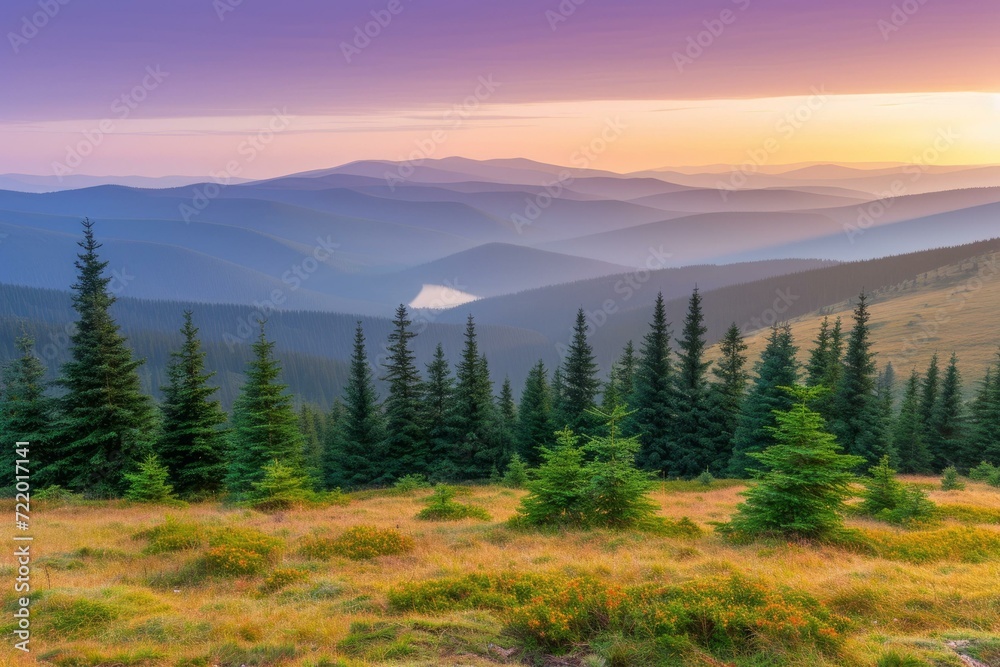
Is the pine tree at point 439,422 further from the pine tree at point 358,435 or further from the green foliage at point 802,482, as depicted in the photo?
the green foliage at point 802,482

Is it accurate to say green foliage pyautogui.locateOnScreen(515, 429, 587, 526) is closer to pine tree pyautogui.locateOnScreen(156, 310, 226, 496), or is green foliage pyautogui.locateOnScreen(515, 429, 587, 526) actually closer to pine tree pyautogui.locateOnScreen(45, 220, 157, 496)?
pine tree pyautogui.locateOnScreen(156, 310, 226, 496)

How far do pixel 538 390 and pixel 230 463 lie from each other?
24969 mm

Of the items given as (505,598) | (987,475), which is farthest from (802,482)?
(987,475)

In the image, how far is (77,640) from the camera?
9.12 m

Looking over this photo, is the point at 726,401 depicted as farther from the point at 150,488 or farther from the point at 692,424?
the point at 150,488

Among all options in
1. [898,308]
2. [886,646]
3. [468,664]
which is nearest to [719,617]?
[886,646]

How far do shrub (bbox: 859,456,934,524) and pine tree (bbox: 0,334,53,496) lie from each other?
3614cm

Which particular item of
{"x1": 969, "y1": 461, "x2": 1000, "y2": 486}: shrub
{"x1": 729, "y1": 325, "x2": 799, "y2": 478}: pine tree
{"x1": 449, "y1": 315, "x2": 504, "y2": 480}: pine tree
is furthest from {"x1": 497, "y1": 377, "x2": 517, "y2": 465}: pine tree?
{"x1": 969, "y1": 461, "x2": 1000, "y2": 486}: shrub

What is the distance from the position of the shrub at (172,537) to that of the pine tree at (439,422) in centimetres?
2706

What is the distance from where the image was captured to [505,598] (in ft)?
35.3

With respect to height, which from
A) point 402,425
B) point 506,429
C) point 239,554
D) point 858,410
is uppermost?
point 239,554

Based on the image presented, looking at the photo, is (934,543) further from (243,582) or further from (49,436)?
(49,436)

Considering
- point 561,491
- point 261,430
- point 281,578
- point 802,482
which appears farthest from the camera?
point 261,430

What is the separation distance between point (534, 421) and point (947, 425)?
130ft
